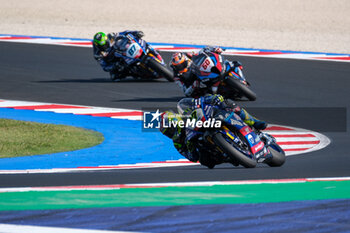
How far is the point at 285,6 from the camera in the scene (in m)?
34.5

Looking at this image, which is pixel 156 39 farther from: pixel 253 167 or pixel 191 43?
pixel 253 167

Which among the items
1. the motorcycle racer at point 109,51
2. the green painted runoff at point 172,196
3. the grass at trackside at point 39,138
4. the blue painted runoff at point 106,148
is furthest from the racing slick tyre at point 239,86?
the green painted runoff at point 172,196

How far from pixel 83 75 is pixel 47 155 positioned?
890cm

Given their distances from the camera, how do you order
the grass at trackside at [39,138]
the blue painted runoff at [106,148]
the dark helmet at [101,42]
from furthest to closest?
1. the dark helmet at [101,42]
2. the grass at trackside at [39,138]
3. the blue painted runoff at [106,148]

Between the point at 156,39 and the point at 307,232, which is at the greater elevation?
the point at 307,232

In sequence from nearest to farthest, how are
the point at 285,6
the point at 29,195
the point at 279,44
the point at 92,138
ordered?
the point at 29,195 → the point at 92,138 → the point at 279,44 → the point at 285,6

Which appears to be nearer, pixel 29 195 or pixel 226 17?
pixel 29 195

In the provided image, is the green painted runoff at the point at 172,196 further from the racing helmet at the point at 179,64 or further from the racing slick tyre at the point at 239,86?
the racing helmet at the point at 179,64

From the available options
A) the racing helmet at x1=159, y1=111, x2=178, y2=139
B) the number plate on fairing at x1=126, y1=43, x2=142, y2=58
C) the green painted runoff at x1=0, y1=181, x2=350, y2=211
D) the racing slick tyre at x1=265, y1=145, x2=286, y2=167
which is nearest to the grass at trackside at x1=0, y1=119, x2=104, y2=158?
the racing helmet at x1=159, y1=111, x2=178, y2=139

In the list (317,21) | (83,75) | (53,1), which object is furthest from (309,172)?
(53,1)

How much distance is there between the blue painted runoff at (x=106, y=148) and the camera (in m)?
10.7

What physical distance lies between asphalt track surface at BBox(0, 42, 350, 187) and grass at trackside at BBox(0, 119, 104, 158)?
247 centimetres

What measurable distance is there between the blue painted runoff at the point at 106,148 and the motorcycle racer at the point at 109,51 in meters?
3.90

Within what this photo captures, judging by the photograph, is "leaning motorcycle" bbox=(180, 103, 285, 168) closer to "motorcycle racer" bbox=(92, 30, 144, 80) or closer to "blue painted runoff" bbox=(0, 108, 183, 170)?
"blue painted runoff" bbox=(0, 108, 183, 170)
